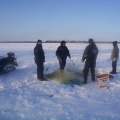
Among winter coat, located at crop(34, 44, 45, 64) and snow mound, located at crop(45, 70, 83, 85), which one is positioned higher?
winter coat, located at crop(34, 44, 45, 64)

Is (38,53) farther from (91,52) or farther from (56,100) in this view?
(56,100)

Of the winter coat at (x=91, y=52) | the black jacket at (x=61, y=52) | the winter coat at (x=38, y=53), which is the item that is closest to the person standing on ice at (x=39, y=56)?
the winter coat at (x=38, y=53)

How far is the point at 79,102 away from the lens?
4.23m

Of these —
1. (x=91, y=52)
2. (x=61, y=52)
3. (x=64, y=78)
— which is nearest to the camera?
(x=91, y=52)

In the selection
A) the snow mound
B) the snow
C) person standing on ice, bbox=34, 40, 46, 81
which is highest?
person standing on ice, bbox=34, 40, 46, 81

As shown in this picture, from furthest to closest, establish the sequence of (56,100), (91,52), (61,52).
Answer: (61,52) < (91,52) < (56,100)

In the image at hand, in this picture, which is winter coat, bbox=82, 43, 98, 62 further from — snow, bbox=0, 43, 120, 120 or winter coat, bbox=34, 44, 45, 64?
winter coat, bbox=34, 44, 45, 64

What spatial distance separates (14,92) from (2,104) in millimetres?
973

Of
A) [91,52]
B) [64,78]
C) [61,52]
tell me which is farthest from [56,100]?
[61,52]

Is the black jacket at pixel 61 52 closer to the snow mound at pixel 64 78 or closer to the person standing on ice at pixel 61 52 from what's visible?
the person standing on ice at pixel 61 52

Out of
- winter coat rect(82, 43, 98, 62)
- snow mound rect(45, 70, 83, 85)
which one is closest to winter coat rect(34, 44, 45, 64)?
snow mound rect(45, 70, 83, 85)

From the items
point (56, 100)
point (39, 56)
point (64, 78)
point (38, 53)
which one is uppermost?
point (38, 53)

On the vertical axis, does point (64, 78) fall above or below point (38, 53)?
below

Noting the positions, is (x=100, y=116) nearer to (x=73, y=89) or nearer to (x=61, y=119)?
(x=61, y=119)
